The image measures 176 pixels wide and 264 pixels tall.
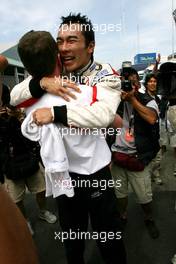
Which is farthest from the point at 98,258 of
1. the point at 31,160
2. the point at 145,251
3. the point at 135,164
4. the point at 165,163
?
the point at 165,163

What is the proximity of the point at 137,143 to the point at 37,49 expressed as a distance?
1603 millimetres

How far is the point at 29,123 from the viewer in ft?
4.79

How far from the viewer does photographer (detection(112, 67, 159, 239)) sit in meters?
2.66

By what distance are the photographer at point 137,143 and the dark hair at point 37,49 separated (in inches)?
50.2

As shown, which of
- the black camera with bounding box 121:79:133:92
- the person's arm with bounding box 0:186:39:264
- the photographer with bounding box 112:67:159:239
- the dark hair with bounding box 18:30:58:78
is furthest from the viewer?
the photographer with bounding box 112:67:159:239

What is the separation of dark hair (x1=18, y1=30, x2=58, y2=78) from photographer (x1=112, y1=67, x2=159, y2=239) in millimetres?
1276

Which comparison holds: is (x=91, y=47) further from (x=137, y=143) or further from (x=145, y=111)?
(x=137, y=143)

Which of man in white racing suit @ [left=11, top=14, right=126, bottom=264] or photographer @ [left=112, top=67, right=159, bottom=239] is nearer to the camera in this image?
man in white racing suit @ [left=11, top=14, right=126, bottom=264]

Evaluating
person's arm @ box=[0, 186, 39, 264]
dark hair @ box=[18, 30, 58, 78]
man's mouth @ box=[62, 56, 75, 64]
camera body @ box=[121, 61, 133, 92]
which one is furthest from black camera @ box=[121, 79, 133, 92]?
person's arm @ box=[0, 186, 39, 264]

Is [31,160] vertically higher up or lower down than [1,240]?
lower down

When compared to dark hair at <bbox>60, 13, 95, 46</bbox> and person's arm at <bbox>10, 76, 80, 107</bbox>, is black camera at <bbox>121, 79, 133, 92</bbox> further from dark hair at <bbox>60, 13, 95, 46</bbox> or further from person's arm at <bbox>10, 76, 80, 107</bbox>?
person's arm at <bbox>10, 76, 80, 107</bbox>

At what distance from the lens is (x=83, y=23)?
1.68m

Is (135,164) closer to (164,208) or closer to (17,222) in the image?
(164,208)

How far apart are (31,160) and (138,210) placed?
1.30 metres
